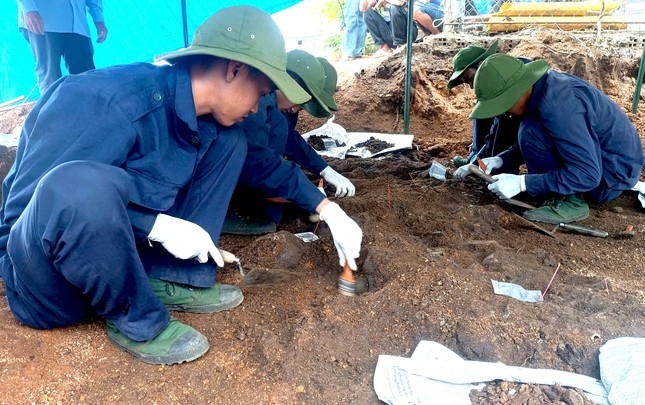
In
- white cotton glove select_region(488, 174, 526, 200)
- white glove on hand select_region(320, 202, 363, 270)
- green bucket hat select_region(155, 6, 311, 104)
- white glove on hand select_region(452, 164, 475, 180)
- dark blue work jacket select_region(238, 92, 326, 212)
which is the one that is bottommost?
white glove on hand select_region(452, 164, 475, 180)

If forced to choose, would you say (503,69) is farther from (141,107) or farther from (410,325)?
(141,107)

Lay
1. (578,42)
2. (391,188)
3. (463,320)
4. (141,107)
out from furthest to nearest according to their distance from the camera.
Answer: (578,42) → (391,188) → (463,320) → (141,107)

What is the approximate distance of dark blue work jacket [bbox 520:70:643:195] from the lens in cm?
261

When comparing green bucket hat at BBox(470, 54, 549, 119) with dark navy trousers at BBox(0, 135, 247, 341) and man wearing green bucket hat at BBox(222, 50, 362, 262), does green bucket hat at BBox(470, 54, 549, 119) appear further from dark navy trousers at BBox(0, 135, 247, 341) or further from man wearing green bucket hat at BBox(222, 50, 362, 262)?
dark navy trousers at BBox(0, 135, 247, 341)

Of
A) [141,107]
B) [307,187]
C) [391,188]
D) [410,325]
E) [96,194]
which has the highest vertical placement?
[141,107]

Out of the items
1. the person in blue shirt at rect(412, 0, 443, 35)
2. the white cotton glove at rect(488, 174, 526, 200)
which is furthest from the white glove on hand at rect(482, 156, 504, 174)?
the person in blue shirt at rect(412, 0, 443, 35)

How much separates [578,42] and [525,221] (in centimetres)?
414

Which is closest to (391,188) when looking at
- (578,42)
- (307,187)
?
(307,187)

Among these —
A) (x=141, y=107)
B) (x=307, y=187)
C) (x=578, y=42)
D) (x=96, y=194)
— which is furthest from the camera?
(x=578, y=42)

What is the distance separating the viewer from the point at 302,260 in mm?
2281

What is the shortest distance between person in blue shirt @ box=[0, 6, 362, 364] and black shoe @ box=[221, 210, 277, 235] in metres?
0.81

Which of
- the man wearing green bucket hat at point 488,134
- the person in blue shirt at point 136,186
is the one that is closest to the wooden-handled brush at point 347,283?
the person in blue shirt at point 136,186

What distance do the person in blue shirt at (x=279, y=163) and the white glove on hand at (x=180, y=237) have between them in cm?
54

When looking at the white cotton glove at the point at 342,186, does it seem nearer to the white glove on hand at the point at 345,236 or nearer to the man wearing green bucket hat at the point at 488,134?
the man wearing green bucket hat at the point at 488,134
